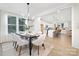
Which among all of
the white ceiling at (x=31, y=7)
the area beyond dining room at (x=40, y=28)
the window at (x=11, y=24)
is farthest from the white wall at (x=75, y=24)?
the window at (x=11, y=24)

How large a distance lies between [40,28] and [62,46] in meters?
0.52

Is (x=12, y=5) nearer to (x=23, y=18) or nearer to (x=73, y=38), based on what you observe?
Result: (x=23, y=18)

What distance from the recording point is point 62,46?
181 centimetres

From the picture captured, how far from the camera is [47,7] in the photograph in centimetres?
182

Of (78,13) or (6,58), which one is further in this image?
(6,58)

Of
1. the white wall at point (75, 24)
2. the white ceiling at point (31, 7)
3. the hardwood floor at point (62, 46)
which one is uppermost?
the white ceiling at point (31, 7)

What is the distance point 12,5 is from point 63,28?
1.02 m

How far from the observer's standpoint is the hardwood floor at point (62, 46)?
1798mm

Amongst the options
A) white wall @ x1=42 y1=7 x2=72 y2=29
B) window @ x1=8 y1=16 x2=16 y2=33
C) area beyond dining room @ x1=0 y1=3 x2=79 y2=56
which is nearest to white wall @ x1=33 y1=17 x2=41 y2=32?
area beyond dining room @ x1=0 y1=3 x2=79 y2=56

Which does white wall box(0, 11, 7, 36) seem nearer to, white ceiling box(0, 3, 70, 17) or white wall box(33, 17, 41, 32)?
white ceiling box(0, 3, 70, 17)

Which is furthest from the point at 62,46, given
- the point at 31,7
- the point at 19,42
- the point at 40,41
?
the point at 31,7

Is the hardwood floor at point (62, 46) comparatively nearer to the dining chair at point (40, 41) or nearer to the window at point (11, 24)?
the dining chair at point (40, 41)

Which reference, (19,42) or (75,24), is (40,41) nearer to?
(19,42)

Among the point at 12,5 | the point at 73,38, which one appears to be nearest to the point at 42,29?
the point at 73,38
